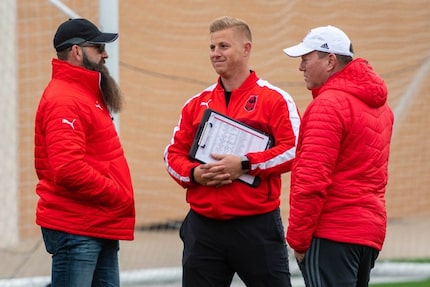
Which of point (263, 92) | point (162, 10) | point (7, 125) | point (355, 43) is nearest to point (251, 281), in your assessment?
point (263, 92)

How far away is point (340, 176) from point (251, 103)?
73 centimetres

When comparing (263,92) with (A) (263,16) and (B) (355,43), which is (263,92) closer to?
(A) (263,16)

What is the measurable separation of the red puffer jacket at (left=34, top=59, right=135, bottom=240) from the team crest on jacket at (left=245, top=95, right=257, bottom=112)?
26.4 inches

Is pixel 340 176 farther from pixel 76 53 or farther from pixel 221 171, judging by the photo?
pixel 76 53

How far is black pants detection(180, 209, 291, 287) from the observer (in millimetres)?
4617

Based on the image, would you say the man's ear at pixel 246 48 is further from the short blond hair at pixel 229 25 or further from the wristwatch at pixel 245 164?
the wristwatch at pixel 245 164

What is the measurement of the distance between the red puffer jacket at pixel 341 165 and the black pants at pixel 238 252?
1.50ft

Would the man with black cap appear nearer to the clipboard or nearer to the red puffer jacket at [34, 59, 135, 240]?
the red puffer jacket at [34, 59, 135, 240]

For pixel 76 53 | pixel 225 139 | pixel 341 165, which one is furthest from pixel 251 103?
pixel 76 53

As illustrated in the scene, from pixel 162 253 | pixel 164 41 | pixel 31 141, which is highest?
pixel 164 41

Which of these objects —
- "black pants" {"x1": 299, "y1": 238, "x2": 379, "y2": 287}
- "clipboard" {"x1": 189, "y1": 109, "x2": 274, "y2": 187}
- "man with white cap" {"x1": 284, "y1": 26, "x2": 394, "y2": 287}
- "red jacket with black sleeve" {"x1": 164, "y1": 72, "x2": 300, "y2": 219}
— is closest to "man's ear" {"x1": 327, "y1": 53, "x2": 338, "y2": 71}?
"man with white cap" {"x1": 284, "y1": 26, "x2": 394, "y2": 287}

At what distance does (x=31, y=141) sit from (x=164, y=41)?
1.66 m

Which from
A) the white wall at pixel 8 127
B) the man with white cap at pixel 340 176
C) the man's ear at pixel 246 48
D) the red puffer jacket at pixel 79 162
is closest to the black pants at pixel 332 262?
the man with white cap at pixel 340 176

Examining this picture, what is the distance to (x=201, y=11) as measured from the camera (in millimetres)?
8805
